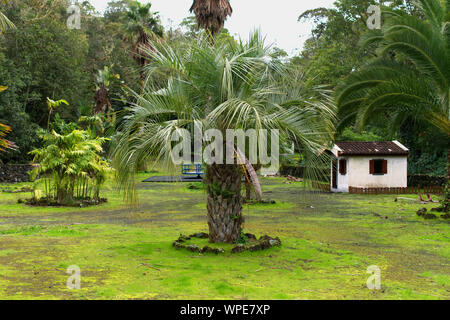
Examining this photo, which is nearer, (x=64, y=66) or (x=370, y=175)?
(x=370, y=175)

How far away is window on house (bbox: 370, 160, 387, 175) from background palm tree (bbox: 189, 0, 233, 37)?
10524 millimetres

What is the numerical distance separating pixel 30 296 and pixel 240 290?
2.63 meters

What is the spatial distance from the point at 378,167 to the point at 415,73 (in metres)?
10.4

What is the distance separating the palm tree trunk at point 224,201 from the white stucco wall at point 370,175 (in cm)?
1548

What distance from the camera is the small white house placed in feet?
75.1

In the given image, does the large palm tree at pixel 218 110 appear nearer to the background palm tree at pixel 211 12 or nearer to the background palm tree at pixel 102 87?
the background palm tree at pixel 211 12

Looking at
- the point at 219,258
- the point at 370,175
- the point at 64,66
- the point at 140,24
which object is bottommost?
the point at 219,258

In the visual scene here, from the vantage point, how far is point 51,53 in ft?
103

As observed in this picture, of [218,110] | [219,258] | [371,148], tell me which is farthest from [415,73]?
[371,148]

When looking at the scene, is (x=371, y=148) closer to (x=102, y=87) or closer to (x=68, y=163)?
(x=68, y=163)

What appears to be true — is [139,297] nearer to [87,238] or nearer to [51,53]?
[87,238]

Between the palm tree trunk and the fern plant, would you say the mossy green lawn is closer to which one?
the palm tree trunk

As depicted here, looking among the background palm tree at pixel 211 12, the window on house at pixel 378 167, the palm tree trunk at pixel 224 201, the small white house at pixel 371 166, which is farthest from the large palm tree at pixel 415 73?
the background palm tree at pixel 211 12

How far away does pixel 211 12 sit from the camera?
2341 cm
